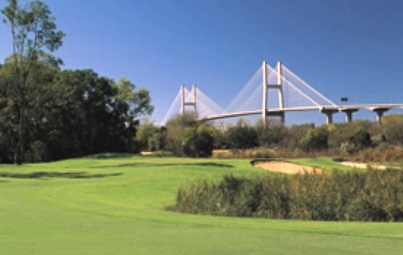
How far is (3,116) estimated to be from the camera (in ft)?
156

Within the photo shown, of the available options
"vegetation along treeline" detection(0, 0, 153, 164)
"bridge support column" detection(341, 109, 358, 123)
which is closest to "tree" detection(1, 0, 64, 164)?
"vegetation along treeline" detection(0, 0, 153, 164)

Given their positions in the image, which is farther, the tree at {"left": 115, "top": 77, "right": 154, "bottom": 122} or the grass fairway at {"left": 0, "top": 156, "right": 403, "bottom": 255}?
the tree at {"left": 115, "top": 77, "right": 154, "bottom": 122}

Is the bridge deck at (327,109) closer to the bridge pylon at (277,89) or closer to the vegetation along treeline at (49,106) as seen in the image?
the bridge pylon at (277,89)

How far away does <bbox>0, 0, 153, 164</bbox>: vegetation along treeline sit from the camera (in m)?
37.8

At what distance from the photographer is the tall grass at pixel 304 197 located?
11.3m

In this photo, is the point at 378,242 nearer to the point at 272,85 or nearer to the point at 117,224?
the point at 117,224

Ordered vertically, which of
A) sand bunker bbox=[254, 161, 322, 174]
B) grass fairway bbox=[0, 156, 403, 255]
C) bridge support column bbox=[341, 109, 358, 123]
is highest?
bridge support column bbox=[341, 109, 358, 123]

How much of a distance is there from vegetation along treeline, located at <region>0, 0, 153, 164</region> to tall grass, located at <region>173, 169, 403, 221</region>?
28.3 m

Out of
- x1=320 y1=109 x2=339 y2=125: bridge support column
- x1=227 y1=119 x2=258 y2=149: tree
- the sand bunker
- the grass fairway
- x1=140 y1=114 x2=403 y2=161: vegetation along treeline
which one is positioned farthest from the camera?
x1=320 y1=109 x2=339 y2=125: bridge support column

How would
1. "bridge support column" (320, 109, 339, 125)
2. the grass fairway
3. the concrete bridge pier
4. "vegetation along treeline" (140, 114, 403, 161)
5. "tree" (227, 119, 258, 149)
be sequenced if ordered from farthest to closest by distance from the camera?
"bridge support column" (320, 109, 339, 125) < the concrete bridge pier < "tree" (227, 119, 258, 149) < "vegetation along treeline" (140, 114, 403, 161) < the grass fairway

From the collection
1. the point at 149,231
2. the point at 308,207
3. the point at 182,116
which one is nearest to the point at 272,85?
the point at 182,116

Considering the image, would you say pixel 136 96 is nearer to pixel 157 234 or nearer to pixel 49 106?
pixel 49 106

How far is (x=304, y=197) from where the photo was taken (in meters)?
11.8

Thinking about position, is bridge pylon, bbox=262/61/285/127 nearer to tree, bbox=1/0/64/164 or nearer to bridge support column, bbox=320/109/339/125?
bridge support column, bbox=320/109/339/125
